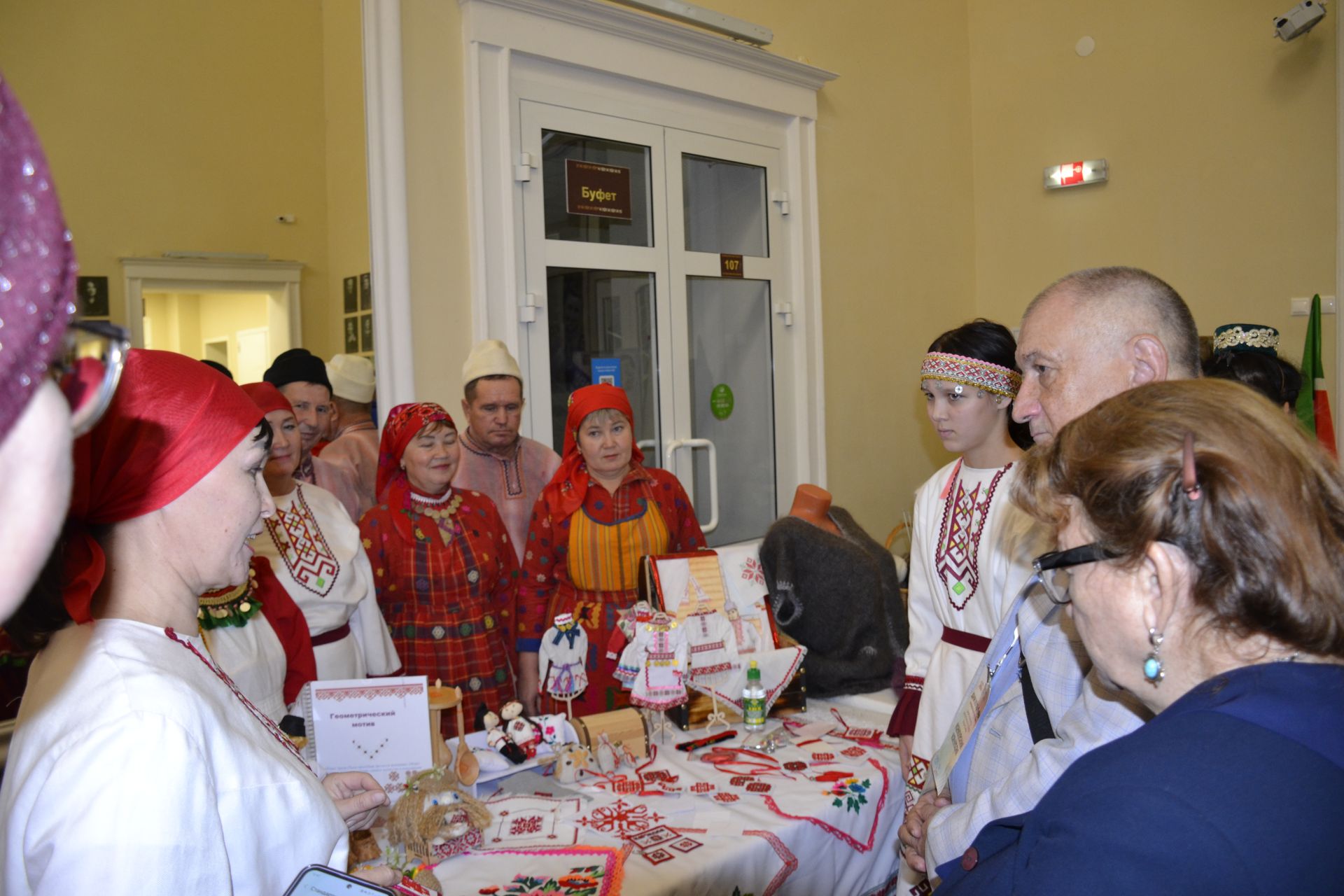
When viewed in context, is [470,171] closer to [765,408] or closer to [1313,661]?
[765,408]

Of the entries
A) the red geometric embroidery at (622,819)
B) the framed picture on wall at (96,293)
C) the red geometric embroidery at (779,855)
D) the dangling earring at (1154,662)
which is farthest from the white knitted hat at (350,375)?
the dangling earring at (1154,662)

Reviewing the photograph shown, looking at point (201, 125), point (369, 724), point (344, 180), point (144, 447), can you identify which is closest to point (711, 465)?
point (344, 180)

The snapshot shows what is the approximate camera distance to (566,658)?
2.61 meters

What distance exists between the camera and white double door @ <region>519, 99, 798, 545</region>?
13.1 ft

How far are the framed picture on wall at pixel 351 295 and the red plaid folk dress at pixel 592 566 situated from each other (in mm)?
1056

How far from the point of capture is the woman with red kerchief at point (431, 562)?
115 inches

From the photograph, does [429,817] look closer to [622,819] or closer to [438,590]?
[622,819]

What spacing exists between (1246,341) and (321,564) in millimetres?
2725

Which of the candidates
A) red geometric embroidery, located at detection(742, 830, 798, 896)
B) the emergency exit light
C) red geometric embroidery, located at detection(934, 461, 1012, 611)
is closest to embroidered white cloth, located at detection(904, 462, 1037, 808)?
red geometric embroidery, located at detection(934, 461, 1012, 611)

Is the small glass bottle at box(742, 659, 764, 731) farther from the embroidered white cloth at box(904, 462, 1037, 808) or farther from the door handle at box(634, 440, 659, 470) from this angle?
the door handle at box(634, 440, 659, 470)

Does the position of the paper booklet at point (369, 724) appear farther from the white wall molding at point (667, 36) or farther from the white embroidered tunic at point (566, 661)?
the white wall molding at point (667, 36)

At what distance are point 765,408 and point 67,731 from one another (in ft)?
13.7

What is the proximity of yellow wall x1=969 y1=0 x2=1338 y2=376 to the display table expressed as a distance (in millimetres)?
3828

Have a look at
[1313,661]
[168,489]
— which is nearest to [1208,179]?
[1313,661]
